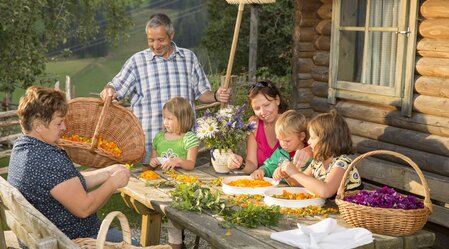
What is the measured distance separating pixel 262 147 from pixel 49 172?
1829mm

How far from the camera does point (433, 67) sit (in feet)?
20.6

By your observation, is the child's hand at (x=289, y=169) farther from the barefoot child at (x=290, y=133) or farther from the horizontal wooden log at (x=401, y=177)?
the horizontal wooden log at (x=401, y=177)

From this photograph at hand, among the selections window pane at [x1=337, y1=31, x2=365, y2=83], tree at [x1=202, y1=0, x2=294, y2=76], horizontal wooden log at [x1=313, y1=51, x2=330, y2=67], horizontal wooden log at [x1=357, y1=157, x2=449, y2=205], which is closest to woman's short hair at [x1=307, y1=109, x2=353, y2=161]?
horizontal wooden log at [x1=357, y1=157, x2=449, y2=205]

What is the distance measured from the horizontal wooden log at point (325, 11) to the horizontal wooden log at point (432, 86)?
5.00 feet

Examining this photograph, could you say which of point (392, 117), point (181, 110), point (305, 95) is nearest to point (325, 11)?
point (305, 95)

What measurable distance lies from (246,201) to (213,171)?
103 cm

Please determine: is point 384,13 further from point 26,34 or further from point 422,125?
point 26,34

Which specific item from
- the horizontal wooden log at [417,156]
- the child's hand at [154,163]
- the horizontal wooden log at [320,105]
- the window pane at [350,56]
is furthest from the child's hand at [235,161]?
the horizontal wooden log at [320,105]

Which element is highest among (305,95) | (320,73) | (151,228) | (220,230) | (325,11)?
(325,11)

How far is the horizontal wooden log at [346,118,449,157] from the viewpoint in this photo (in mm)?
6289

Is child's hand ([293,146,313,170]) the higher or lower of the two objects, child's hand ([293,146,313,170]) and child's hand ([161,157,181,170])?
the higher

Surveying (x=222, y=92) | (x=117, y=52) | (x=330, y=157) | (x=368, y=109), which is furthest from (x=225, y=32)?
(x=330, y=157)

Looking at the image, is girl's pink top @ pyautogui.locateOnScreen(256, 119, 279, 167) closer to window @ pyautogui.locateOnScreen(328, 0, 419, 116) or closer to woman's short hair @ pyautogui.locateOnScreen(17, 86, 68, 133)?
woman's short hair @ pyautogui.locateOnScreen(17, 86, 68, 133)

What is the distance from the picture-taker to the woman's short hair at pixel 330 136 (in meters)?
4.47
